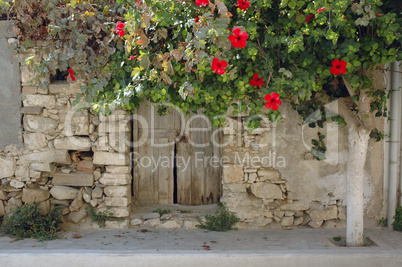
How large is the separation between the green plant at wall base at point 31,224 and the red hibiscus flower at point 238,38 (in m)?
2.86

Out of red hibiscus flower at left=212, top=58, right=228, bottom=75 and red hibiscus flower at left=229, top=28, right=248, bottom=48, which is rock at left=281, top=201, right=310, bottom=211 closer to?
red hibiscus flower at left=212, top=58, right=228, bottom=75

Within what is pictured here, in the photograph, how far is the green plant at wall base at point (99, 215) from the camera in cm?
434

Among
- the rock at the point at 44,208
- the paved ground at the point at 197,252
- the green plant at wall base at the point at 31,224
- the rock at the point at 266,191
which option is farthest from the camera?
the rock at the point at 266,191

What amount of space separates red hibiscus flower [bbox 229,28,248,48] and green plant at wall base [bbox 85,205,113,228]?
253 centimetres

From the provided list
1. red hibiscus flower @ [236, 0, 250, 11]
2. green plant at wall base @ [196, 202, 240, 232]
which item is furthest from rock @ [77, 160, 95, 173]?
red hibiscus flower @ [236, 0, 250, 11]

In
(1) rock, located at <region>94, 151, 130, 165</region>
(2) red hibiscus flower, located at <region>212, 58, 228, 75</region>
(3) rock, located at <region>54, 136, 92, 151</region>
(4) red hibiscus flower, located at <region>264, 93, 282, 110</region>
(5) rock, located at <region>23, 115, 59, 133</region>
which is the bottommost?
(1) rock, located at <region>94, 151, 130, 165</region>

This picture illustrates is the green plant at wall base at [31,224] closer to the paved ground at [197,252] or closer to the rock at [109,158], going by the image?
the paved ground at [197,252]

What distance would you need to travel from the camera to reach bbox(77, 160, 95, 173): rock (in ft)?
14.3

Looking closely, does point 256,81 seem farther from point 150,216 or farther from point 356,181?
point 150,216

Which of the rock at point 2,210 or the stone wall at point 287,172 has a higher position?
the stone wall at point 287,172

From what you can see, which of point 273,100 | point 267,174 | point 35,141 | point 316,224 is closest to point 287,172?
point 267,174

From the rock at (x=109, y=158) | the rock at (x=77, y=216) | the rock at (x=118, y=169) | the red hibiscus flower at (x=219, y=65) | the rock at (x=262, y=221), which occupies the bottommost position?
the rock at (x=262, y=221)

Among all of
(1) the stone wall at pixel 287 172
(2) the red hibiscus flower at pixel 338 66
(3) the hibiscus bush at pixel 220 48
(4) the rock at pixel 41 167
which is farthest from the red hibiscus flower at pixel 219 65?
(4) the rock at pixel 41 167

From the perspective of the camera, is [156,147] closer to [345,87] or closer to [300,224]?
[300,224]
